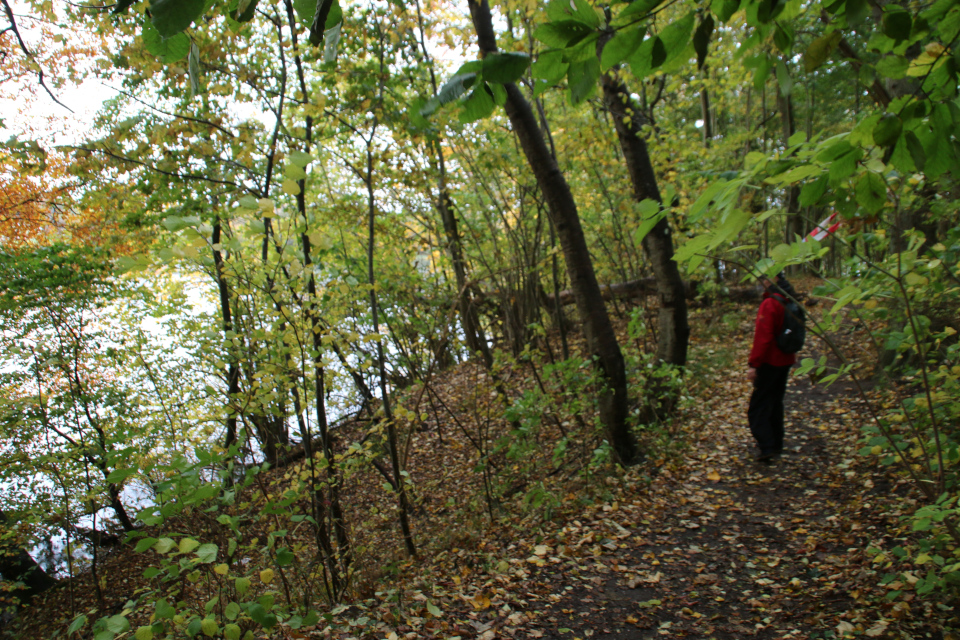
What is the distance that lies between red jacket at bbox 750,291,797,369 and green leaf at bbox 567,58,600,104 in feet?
14.0

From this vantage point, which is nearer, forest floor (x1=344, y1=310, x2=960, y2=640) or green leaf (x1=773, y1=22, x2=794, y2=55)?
green leaf (x1=773, y1=22, x2=794, y2=55)

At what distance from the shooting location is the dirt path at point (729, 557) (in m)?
3.04

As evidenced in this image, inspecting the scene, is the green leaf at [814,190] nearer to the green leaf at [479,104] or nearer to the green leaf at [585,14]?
the green leaf at [585,14]

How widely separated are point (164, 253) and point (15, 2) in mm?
3950

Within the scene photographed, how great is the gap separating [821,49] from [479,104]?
1.05 meters

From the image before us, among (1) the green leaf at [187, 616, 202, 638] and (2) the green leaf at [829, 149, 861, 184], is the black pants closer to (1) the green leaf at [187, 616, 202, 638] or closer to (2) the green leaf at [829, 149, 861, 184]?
(2) the green leaf at [829, 149, 861, 184]

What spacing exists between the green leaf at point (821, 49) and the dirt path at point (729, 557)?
2.63 m

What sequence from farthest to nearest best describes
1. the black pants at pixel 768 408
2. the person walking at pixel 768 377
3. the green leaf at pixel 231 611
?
the black pants at pixel 768 408, the person walking at pixel 768 377, the green leaf at pixel 231 611

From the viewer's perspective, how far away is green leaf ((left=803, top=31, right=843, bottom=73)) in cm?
146

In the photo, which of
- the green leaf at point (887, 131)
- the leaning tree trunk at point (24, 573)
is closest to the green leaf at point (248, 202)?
the green leaf at point (887, 131)

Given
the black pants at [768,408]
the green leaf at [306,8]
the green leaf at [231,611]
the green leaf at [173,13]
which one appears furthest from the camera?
the black pants at [768,408]

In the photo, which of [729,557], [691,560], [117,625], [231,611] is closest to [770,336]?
[729,557]

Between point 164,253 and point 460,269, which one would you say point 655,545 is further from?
point 460,269

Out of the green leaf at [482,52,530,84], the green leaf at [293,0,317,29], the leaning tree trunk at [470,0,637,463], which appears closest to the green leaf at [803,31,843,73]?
the green leaf at [482,52,530,84]
